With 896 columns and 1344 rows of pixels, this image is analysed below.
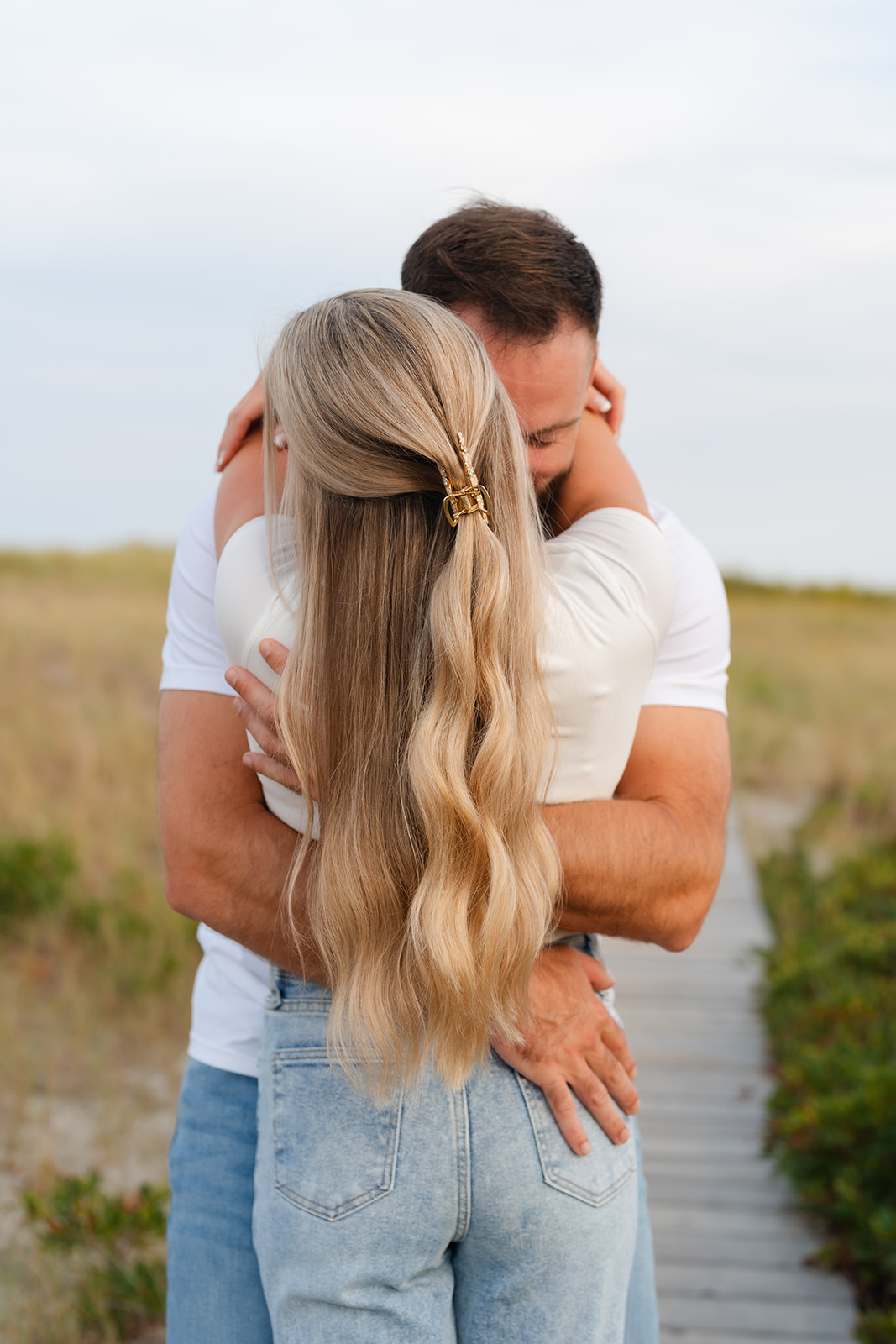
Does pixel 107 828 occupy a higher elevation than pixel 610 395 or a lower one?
lower

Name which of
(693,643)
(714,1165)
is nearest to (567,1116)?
(693,643)

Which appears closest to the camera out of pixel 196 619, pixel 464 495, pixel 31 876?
pixel 464 495

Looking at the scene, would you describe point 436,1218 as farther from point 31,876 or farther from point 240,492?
point 31,876

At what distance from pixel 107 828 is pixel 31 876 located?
3.17 feet

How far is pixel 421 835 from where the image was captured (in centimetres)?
130

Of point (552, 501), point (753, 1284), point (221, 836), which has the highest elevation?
point (552, 501)

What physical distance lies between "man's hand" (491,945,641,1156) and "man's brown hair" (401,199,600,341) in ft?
3.33

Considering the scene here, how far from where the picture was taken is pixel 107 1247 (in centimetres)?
317

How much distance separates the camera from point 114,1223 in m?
3.16

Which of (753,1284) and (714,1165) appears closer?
(753,1284)

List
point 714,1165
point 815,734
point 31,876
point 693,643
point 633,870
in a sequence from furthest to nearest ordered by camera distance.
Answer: point 815,734
point 31,876
point 714,1165
point 693,643
point 633,870

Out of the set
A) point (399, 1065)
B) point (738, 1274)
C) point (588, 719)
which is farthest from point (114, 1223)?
point (588, 719)

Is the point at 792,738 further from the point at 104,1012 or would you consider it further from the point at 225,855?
the point at 225,855

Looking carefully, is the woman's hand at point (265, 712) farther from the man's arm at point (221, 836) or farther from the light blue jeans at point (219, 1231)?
the light blue jeans at point (219, 1231)
